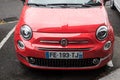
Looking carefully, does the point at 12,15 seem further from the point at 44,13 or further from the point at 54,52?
the point at 54,52

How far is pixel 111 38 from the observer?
5715mm

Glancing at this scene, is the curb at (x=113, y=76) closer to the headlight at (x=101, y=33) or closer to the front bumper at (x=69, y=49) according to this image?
the front bumper at (x=69, y=49)

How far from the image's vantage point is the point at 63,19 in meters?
5.86

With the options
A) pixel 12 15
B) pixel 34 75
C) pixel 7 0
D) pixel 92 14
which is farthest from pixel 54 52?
pixel 7 0

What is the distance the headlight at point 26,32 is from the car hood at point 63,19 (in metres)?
0.08

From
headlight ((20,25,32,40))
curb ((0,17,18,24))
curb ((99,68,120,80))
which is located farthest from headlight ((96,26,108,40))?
curb ((0,17,18,24))

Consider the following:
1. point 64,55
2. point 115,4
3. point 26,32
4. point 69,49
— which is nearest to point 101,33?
point 69,49

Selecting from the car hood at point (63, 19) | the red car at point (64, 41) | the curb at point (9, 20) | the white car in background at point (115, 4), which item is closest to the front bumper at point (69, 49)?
the red car at point (64, 41)

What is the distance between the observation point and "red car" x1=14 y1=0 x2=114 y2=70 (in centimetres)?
544

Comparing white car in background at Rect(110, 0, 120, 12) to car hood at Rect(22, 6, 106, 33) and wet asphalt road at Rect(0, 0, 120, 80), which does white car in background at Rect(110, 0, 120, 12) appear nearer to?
wet asphalt road at Rect(0, 0, 120, 80)

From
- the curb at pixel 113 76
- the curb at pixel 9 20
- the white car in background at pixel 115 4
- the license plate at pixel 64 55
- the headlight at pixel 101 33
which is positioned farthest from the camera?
the white car in background at pixel 115 4

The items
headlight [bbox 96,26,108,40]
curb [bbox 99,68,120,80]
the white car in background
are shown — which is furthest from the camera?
the white car in background

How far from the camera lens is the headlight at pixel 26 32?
5.59 meters

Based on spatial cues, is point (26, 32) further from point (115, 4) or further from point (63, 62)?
A: point (115, 4)
